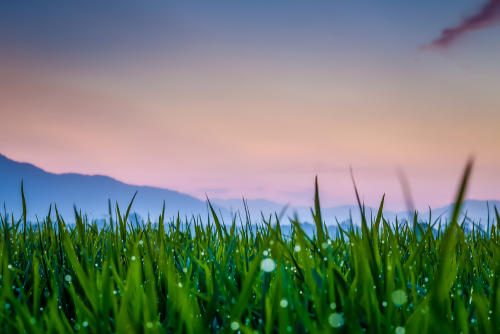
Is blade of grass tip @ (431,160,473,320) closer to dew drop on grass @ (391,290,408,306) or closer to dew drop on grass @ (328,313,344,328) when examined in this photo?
dew drop on grass @ (391,290,408,306)

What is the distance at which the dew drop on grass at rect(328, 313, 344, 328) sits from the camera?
1.04 metres

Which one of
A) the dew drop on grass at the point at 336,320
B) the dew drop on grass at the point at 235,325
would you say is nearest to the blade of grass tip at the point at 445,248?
the dew drop on grass at the point at 336,320

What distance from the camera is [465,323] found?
3.66ft

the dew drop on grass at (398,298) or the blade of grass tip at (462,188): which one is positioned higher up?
the blade of grass tip at (462,188)

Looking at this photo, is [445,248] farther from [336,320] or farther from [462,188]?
[336,320]

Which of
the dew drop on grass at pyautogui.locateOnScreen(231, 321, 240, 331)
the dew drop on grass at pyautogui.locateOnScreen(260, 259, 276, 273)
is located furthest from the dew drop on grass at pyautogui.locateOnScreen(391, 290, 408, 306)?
the dew drop on grass at pyautogui.locateOnScreen(231, 321, 240, 331)

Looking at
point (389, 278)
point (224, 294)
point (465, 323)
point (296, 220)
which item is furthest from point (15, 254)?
point (465, 323)

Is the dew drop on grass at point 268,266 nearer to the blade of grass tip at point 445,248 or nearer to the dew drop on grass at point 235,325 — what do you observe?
the dew drop on grass at point 235,325

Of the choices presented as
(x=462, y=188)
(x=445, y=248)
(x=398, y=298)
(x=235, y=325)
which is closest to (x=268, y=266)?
(x=235, y=325)

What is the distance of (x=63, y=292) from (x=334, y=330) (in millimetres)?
1206

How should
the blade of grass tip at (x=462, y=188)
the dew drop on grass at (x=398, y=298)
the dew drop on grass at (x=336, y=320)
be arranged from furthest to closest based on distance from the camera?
the dew drop on grass at (x=398, y=298) < the dew drop on grass at (x=336, y=320) < the blade of grass tip at (x=462, y=188)

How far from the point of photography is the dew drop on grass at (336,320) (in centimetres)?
104

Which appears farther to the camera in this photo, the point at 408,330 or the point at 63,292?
the point at 63,292

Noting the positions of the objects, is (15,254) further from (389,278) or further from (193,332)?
(389,278)
